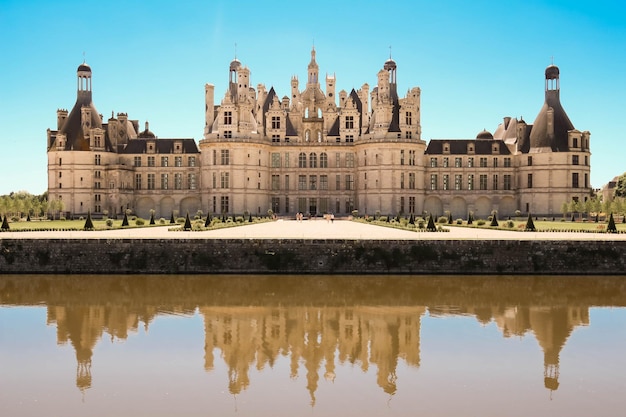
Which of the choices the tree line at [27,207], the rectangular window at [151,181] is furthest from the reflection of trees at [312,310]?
the rectangular window at [151,181]

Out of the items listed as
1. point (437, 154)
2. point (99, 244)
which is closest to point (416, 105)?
point (437, 154)

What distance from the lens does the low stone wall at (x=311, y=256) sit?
29.6 m

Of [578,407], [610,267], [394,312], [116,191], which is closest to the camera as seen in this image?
[578,407]

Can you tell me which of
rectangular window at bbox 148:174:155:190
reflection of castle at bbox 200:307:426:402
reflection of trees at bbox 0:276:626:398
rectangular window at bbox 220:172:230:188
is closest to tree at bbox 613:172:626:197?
rectangular window at bbox 220:172:230:188

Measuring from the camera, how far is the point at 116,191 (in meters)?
69.6

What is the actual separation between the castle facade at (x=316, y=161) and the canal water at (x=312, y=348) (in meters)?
41.3

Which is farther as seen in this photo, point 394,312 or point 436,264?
point 436,264

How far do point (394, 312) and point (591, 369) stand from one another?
7.94 meters

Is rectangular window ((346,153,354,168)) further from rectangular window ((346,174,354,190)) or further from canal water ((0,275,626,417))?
canal water ((0,275,626,417))

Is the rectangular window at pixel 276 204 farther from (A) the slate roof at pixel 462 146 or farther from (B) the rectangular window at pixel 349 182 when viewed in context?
(A) the slate roof at pixel 462 146

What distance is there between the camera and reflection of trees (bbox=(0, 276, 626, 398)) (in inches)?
650

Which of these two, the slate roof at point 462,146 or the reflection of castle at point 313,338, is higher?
the slate roof at point 462,146

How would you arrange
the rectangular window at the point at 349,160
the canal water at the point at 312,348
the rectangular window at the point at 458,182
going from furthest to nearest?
the rectangular window at the point at 349,160, the rectangular window at the point at 458,182, the canal water at the point at 312,348

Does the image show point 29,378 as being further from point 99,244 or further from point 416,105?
point 416,105
